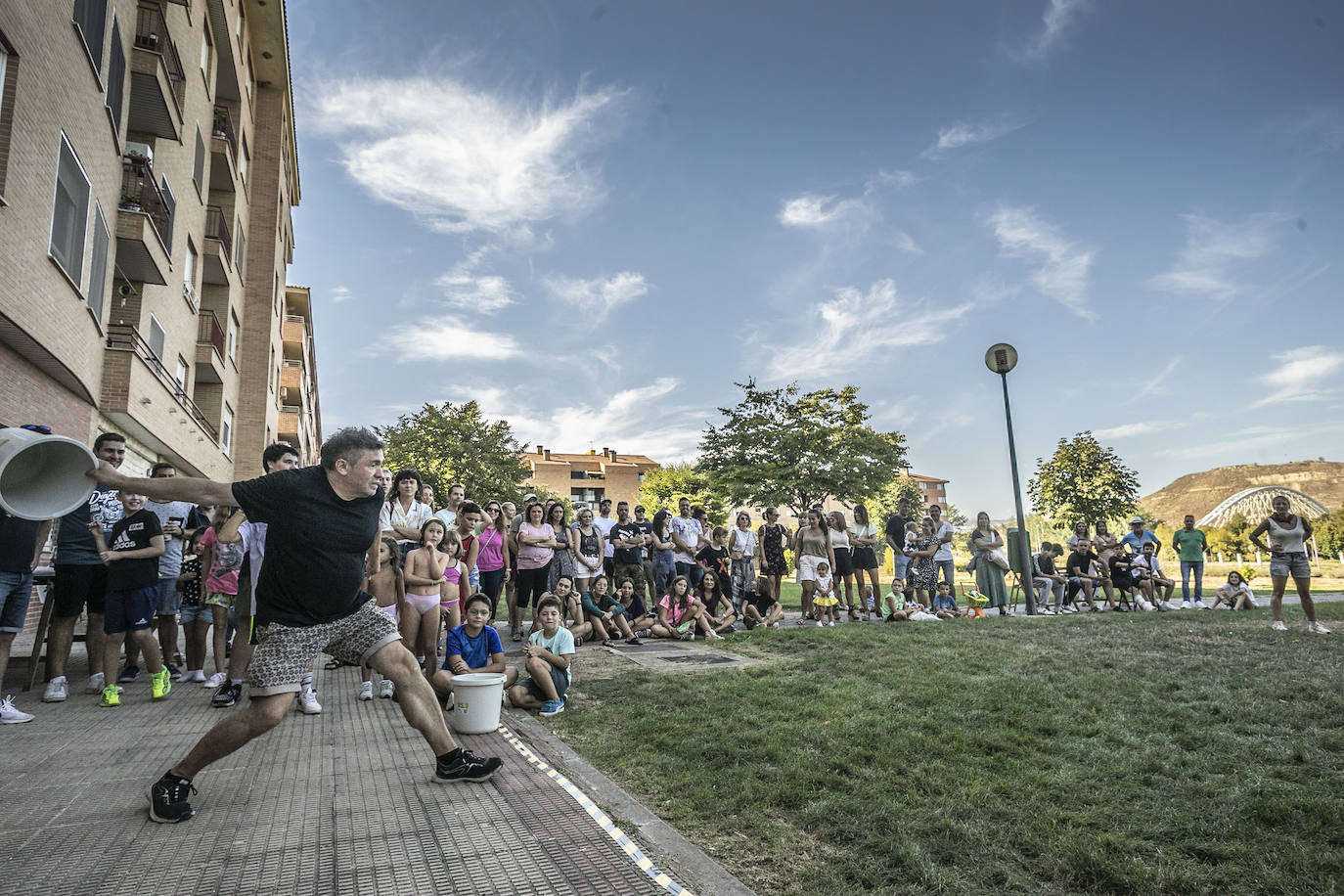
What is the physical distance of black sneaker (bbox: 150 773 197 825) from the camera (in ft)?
11.5

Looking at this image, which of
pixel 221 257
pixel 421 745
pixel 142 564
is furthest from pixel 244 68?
pixel 421 745

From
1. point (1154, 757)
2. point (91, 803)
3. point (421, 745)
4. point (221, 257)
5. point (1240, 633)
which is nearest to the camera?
point (91, 803)

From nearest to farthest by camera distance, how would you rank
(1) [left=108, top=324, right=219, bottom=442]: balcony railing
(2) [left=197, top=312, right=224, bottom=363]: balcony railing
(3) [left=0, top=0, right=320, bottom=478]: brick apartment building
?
(3) [left=0, top=0, right=320, bottom=478]: brick apartment building < (1) [left=108, top=324, right=219, bottom=442]: balcony railing < (2) [left=197, top=312, right=224, bottom=363]: balcony railing

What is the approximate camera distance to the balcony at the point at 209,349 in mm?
20016

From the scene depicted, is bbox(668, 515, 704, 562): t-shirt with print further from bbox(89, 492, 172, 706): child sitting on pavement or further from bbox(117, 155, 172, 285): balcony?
bbox(117, 155, 172, 285): balcony

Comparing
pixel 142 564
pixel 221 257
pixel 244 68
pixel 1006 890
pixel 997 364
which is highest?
pixel 244 68

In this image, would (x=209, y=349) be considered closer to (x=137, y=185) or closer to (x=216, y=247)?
(x=216, y=247)

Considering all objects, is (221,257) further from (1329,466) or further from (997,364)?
(1329,466)

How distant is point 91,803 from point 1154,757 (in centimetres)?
578

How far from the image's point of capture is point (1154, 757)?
4.39 m

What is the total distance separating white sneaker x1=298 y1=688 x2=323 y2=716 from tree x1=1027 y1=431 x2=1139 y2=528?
30.5 m

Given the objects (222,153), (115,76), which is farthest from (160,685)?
(222,153)

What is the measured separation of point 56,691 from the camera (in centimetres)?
619

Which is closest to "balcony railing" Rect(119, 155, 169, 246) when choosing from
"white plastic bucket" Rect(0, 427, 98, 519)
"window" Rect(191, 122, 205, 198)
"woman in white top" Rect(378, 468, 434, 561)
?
"window" Rect(191, 122, 205, 198)
